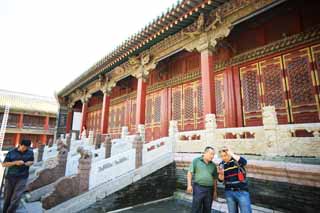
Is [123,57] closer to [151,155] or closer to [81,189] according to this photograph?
[151,155]

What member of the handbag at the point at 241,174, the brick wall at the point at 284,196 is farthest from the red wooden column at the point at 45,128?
the handbag at the point at 241,174

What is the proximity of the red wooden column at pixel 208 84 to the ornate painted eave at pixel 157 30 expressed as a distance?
3.60 ft

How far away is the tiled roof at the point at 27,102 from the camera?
24398mm

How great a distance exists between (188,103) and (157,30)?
2987 millimetres

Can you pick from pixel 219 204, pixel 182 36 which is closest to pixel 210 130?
pixel 219 204

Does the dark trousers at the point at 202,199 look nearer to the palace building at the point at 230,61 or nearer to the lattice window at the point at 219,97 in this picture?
the palace building at the point at 230,61

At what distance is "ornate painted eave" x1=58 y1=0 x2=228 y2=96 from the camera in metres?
5.04

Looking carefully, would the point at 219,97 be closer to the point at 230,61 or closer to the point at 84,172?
the point at 230,61

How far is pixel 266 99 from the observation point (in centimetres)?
548

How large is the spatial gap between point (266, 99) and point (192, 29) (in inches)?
116

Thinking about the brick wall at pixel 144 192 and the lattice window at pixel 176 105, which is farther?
the lattice window at pixel 176 105

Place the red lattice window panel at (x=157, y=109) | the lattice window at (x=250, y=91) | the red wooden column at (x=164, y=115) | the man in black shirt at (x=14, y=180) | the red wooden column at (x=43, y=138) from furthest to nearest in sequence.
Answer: the red wooden column at (x=43, y=138) → the red lattice window panel at (x=157, y=109) → the red wooden column at (x=164, y=115) → the lattice window at (x=250, y=91) → the man in black shirt at (x=14, y=180)

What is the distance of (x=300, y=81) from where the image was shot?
Result: 4.99 meters

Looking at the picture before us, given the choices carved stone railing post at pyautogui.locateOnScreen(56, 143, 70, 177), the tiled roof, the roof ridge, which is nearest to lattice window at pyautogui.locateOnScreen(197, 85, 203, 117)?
carved stone railing post at pyautogui.locateOnScreen(56, 143, 70, 177)
